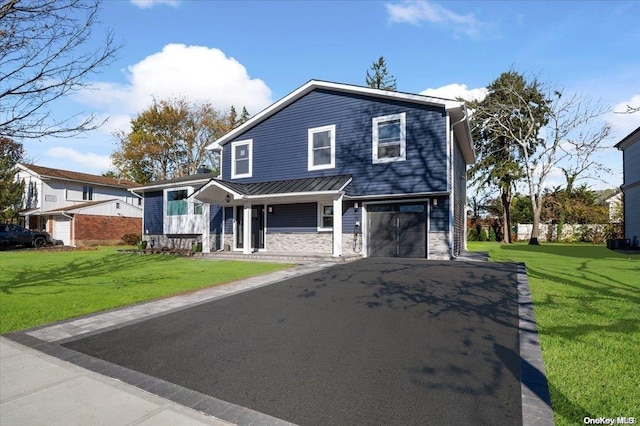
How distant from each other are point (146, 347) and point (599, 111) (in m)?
36.5

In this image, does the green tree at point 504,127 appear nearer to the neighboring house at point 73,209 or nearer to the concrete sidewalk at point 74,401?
the neighboring house at point 73,209

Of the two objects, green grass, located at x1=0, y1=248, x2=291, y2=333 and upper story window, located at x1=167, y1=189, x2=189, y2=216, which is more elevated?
upper story window, located at x1=167, y1=189, x2=189, y2=216

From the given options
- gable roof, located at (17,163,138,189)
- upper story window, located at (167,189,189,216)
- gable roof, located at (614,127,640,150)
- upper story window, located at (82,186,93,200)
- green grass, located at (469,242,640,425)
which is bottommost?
green grass, located at (469,242,640,425)

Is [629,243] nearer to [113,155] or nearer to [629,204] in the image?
[629,204]

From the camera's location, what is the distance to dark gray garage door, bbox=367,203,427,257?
45.8 feet

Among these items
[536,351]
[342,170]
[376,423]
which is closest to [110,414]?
[376,423]

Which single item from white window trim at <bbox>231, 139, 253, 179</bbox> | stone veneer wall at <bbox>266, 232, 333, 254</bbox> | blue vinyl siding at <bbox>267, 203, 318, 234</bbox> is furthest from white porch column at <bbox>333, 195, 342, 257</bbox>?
white window trim at <bbox>231, 139, 253, 179</bbox>

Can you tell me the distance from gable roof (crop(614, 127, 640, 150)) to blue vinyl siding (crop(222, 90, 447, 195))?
16.7 m

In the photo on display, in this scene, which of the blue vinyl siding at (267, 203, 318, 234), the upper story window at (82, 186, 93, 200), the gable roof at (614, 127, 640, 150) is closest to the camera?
the blue vinyl siding at (267, 203, 318, 234)

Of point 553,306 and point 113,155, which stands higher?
point 113,155

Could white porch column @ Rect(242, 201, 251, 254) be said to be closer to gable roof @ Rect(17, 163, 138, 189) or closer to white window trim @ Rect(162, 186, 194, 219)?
white window trim @ Rect(162, 186, 194, 219)

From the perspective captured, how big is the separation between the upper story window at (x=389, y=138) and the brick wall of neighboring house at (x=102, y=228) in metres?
25.6

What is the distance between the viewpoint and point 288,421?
277cm

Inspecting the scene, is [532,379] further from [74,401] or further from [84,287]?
[84,287]
